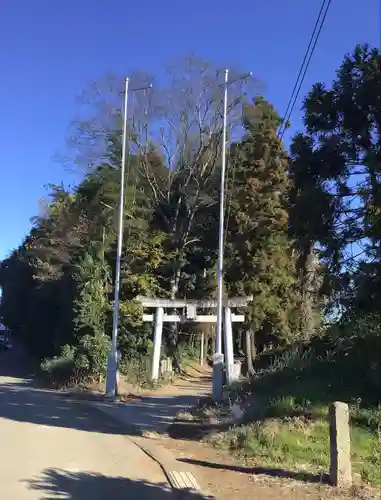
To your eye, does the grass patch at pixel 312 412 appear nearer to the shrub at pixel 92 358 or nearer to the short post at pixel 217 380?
the short post at pixel 217 380

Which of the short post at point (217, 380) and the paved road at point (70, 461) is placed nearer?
the paved road at point (70, 461)

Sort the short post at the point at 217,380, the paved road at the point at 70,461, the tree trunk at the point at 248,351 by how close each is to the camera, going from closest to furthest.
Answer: the paved road at the point at 70,461, the short post at the point at 217,380, the tree trunk at the point at 248,351

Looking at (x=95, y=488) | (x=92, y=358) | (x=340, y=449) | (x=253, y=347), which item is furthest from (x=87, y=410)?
(x=253, y=347)

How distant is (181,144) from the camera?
32.4 metres

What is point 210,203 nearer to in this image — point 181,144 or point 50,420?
point 181,144

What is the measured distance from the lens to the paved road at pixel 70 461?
7496 millimetres

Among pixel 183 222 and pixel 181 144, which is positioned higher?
pixel 181 144

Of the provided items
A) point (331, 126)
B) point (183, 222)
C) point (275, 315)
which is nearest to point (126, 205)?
point (183, 222)

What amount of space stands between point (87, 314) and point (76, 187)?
11.1 meters

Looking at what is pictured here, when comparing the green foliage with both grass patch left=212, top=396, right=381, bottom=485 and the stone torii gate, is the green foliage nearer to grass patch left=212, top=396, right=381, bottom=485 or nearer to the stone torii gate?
the stone torii gate

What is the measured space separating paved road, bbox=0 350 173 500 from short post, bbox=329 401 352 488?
6.97 ft

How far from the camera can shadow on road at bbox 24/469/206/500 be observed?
724cm

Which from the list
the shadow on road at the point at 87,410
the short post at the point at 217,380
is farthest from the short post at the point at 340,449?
the short post at the point at 217,380

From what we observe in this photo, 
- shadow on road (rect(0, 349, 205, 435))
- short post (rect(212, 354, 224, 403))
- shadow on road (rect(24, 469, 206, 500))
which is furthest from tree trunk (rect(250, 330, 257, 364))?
shadow on road (rect(24, 469, 206, 500))
